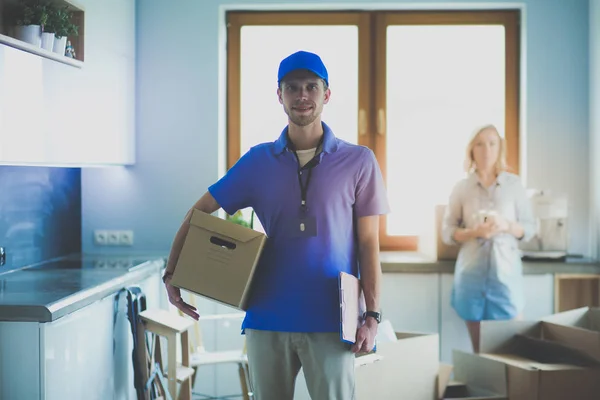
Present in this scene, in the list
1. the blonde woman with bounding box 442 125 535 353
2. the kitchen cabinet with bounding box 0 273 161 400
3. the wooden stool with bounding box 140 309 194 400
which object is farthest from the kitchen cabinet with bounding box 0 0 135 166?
the blonde woman with bounding box 442 125 535 353

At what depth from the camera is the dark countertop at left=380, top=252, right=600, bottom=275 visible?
3760mm

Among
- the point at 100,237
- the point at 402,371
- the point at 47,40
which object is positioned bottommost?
the point at 402,371

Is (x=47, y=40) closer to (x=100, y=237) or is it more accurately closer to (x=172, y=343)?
(x=172, y=343)

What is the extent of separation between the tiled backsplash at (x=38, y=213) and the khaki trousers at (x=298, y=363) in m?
1.56

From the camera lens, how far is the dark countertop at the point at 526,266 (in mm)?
3760

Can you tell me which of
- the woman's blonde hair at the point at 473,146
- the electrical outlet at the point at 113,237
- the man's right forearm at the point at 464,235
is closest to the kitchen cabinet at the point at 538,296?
the man's right forearm at the point at 464,235

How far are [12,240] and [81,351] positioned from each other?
0.86 m

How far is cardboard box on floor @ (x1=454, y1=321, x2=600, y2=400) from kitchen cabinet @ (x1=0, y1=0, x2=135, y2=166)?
1.91 metres

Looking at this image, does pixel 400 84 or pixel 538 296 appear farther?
pixel 400 84

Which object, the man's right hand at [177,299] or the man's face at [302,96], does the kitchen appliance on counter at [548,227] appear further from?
the man's right hand at [177,299]

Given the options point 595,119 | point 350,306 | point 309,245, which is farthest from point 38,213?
point 595,119

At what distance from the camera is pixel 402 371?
284cm

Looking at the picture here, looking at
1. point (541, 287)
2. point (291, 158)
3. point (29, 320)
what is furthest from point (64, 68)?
point (541, 287)

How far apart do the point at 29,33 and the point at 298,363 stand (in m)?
1.56
